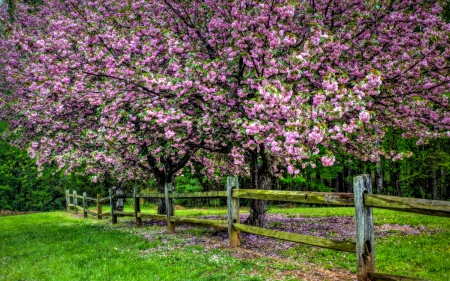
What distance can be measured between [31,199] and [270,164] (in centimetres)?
4072

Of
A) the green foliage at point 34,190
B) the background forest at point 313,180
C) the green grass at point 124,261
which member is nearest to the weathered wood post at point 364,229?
the green grass at point 124,261

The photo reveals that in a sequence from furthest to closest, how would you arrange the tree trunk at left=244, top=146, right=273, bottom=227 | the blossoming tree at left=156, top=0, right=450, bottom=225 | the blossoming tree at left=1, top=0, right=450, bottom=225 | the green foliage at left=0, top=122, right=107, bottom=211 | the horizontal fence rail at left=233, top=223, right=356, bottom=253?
the green foliage at left=0, top=122, right=107, bottom=211 → the tree trunk at left=244, top=146, right=273, bottom=227 → the blossoming tree at left=1, top=0, right=450, bottom=225 → the blossoming tree at left=156, top=0, right=450, bottom=225 → the horizontal fence rail at left=233, top=223, right=356, bottom=253

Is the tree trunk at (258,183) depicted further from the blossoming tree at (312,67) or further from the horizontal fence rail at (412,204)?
the horizontal fence rail at (412,204)

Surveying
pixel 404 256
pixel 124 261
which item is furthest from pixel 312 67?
pixel 124 261

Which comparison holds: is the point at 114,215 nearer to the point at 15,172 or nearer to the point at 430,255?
the point at 430,255

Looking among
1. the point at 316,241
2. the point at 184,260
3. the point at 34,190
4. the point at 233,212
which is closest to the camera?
the point at 316,241

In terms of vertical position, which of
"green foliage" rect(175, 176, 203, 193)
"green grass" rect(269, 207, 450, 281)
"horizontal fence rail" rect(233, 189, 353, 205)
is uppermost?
"horizontal fence rail" rect(233, 189, 353, 205)

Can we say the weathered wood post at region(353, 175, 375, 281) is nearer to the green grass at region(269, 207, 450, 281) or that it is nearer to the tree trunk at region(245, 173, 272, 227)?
the green grass at region(269, 207, 450, 281)

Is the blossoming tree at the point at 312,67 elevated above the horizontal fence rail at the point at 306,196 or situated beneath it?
elevated above

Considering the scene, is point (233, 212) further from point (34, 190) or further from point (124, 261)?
point (34, 190)

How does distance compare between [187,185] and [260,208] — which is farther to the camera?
[187,185]

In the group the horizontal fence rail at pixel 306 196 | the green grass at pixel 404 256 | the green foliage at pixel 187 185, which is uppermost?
the horizontal fence rail at pixel 306 196

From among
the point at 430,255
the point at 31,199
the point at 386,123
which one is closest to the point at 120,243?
the point at 430,255

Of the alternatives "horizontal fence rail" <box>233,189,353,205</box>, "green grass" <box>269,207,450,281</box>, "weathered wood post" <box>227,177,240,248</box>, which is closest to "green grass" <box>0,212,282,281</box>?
"weathered wood post" <box>227,177,240,248</box>
